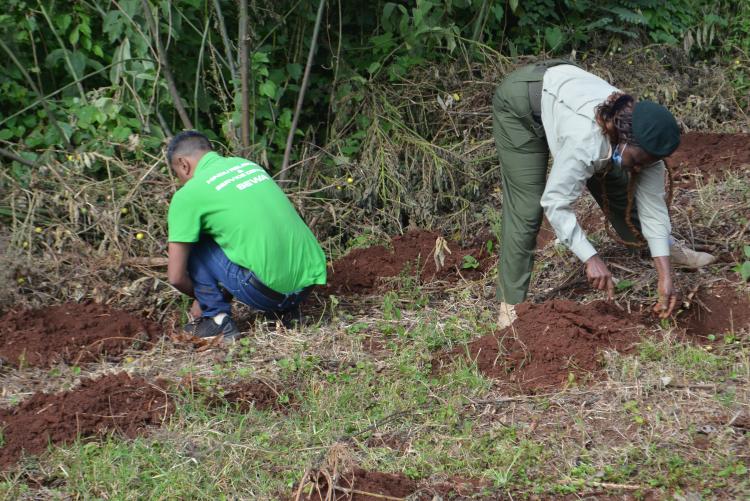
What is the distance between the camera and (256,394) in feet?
13.5

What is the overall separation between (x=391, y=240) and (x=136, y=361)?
1.98 m

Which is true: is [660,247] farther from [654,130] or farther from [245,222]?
[245,222]

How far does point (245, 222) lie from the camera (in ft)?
15.4

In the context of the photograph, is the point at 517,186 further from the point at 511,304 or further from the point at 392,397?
the point at 392,397

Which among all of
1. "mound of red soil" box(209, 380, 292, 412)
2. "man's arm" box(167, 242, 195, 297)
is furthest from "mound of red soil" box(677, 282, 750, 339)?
"man's arm" box(167, 242, 195, 297)

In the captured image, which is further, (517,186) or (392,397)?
(517,186)

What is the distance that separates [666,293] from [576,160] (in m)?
0.83

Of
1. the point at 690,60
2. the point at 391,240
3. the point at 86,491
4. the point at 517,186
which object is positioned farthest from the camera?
the point at 690,60

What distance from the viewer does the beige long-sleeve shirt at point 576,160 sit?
151 inches

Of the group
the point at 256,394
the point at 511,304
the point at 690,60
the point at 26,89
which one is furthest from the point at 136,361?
the point at 690,60

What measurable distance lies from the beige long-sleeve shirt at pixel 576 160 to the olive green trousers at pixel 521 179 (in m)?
0.17

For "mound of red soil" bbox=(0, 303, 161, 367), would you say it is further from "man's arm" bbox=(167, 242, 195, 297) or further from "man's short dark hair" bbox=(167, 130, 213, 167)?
"man's short dark hair" bbox=(167, 130, 213, 167)

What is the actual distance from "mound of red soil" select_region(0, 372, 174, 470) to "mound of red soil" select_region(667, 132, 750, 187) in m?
3.82

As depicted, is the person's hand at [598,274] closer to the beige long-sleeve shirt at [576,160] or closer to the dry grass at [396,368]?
the beige long-sleeve shirt at [576,160]
